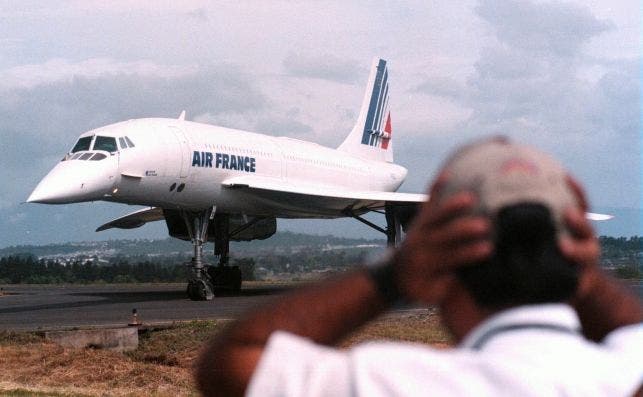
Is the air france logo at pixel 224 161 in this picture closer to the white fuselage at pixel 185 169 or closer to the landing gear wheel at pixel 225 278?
the white fuselage at pixel 185 169

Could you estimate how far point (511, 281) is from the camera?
121cm

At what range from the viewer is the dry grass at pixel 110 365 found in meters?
11.1

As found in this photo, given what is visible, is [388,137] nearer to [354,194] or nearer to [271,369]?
[354,194]

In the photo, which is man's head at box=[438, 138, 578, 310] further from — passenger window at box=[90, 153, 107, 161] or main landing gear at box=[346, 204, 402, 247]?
main landing gear at box=[346, 204, 402, 247]

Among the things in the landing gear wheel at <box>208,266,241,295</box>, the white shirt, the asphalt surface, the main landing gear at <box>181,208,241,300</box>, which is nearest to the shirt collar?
the white shirt

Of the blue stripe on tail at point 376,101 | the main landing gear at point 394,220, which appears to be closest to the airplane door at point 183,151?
the main landing gear at point 394,220

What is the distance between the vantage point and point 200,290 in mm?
23609

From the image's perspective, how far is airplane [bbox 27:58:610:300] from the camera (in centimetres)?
2128

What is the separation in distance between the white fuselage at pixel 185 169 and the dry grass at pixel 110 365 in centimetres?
608

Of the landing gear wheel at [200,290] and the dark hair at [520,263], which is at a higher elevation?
the dark hair at [520,263]

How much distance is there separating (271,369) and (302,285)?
0.19 metres

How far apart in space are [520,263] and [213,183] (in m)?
22.8

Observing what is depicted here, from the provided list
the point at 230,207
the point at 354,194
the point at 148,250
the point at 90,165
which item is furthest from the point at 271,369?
the point at 148,250

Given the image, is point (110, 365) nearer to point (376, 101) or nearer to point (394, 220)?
point (394, 220)
